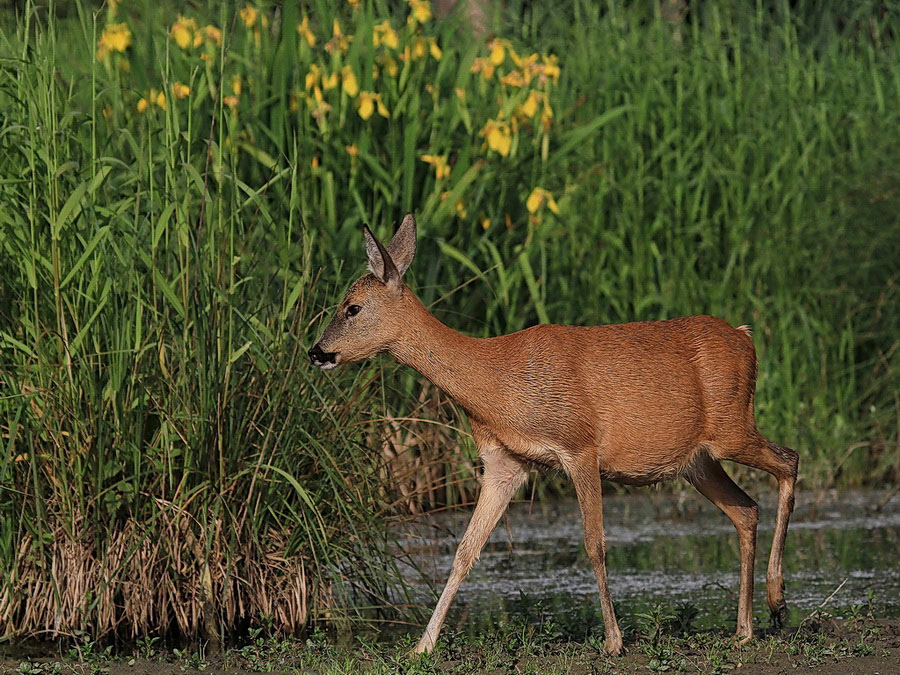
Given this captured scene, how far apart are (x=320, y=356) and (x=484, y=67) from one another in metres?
4.07

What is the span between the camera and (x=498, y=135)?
947cm

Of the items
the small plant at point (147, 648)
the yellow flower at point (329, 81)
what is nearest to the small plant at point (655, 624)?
the small plant at point (147, 648)

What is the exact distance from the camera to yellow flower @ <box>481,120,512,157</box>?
9.45 meters

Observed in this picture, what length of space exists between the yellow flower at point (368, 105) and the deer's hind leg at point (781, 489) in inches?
140

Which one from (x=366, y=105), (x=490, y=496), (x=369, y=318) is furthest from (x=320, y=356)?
(x=366, y=105)

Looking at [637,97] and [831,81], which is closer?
[637,97]

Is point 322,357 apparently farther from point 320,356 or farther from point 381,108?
point 381,108

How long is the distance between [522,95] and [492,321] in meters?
1.46

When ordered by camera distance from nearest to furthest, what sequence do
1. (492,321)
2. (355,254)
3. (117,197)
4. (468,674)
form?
1. (468,674)
2. (117,197)
3. (355,254)
4. (492,321)

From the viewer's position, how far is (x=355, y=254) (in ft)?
30.7

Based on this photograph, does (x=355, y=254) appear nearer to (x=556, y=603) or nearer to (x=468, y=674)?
(x=556, y=603)

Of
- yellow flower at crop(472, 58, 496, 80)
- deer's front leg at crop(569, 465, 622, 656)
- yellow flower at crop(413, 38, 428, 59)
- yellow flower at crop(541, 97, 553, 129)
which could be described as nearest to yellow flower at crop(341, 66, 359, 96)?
yellow flower at crop(413, 38, 428, 59)

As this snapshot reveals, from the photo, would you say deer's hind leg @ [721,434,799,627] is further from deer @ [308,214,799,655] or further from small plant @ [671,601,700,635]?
small plant @ [671,601,700,635]

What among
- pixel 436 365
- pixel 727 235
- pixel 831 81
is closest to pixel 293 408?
pixel 436 365
